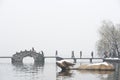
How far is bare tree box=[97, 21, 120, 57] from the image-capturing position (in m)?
96.9

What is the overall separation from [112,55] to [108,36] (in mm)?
6677

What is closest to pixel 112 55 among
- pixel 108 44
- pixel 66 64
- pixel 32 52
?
pixel 108 44

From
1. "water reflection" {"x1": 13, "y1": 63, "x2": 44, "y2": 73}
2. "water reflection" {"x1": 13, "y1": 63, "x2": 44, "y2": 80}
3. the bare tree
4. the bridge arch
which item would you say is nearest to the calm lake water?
"water reflection" {"x1": 13, "y1": 63, "x2": 44, "y2": 80}

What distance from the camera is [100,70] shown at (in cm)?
4822

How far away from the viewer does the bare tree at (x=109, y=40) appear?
96875mm

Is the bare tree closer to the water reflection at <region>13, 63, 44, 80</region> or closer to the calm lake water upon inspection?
the water reflection at <region>13, 63, 44, 80</region>

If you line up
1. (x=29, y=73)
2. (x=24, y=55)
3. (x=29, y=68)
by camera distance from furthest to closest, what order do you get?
1. (x=24, y=55)
2. (x=29, y=68)
3. (x=29, y=73)

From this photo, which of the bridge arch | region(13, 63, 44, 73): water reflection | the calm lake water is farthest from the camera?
the bridge arch

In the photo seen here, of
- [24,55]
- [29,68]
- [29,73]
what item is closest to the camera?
[29,73]

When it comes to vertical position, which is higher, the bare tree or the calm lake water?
the bare tree

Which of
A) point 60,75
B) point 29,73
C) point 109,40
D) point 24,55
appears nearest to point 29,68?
point 29,73

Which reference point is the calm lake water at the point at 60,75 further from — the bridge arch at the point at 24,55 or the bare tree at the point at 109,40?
the bridge arch at the point at 24,55

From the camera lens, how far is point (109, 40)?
97.1 meters

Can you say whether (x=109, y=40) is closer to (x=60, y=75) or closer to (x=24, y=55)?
(x=24, y=55)
